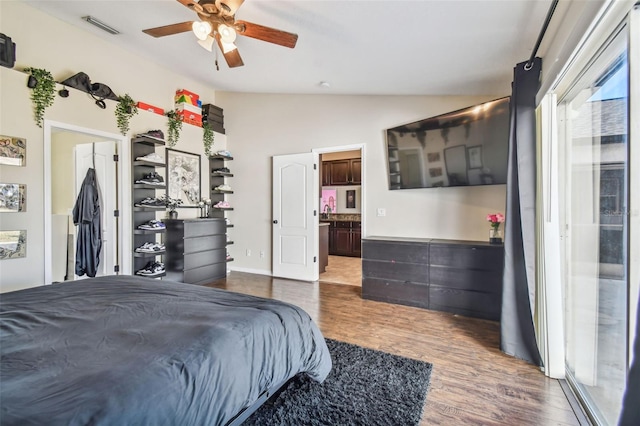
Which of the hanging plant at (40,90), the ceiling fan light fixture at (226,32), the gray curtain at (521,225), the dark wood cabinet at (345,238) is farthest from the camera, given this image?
the dark wood cabinet at (345,238)

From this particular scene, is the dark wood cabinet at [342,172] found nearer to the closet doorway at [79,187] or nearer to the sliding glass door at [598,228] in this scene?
the closet doorway at [79,187]

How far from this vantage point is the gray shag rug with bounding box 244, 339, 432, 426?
1.60 meters

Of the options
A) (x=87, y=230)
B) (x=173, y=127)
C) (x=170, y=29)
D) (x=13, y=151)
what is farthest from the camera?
(x=173, y=127)

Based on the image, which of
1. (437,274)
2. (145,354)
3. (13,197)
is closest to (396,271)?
(437,274)

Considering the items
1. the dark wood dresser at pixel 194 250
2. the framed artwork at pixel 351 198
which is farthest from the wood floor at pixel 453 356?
the framed artwork at pixel 351 198

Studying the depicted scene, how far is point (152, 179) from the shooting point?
12.8 feet

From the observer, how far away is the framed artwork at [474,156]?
3282 mm

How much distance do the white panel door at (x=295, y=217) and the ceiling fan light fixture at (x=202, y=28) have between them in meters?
2.56

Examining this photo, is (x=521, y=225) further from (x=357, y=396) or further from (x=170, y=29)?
(x=170, y=29)

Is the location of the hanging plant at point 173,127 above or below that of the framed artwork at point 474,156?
above

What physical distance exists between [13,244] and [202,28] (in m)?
2.71

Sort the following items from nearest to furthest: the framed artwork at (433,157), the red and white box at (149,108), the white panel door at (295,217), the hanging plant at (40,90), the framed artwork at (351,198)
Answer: the hanging plant at (40,90)
the framed artwork at (433,157)
the red and white box at (149,108)
the white panel door at (295,217)
the framed artwork at (351,198)

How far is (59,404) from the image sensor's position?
2.72 feet

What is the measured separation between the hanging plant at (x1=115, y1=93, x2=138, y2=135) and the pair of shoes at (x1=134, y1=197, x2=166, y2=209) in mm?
897
